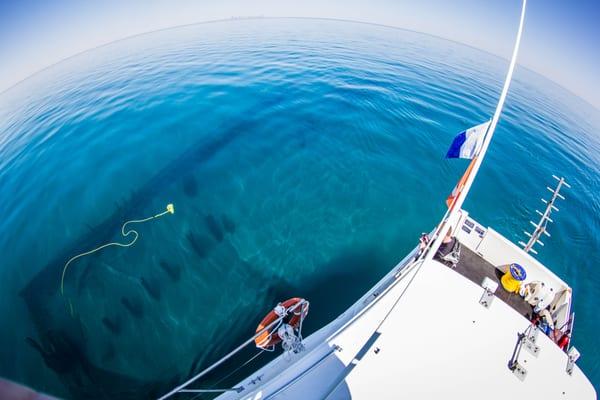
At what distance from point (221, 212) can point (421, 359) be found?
32.4 feet

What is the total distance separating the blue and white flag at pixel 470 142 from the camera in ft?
19.2

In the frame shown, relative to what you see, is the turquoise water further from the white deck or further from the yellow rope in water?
the white deck

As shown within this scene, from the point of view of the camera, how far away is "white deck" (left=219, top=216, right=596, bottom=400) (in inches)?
181

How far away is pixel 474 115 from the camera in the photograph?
77.5 ft

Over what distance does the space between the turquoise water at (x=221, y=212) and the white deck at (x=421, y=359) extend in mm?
3323

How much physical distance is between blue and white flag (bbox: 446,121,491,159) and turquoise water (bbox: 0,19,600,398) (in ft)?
18.0

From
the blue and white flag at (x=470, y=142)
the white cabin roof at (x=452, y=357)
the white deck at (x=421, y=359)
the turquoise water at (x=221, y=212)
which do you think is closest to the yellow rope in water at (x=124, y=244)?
the turquoise water at (x=221, y=212)

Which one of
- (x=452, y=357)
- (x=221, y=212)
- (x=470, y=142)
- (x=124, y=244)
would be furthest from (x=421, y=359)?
(x=124, y=244)

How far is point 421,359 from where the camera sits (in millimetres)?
4980

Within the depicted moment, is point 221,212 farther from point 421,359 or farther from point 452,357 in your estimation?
point 452,357

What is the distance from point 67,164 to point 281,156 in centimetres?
1502

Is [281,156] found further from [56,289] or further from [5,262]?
[5,262]

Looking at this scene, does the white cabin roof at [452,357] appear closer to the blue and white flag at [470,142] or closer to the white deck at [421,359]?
the white deck at [421,359]

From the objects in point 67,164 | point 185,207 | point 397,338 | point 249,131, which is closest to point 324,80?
point 249,131
